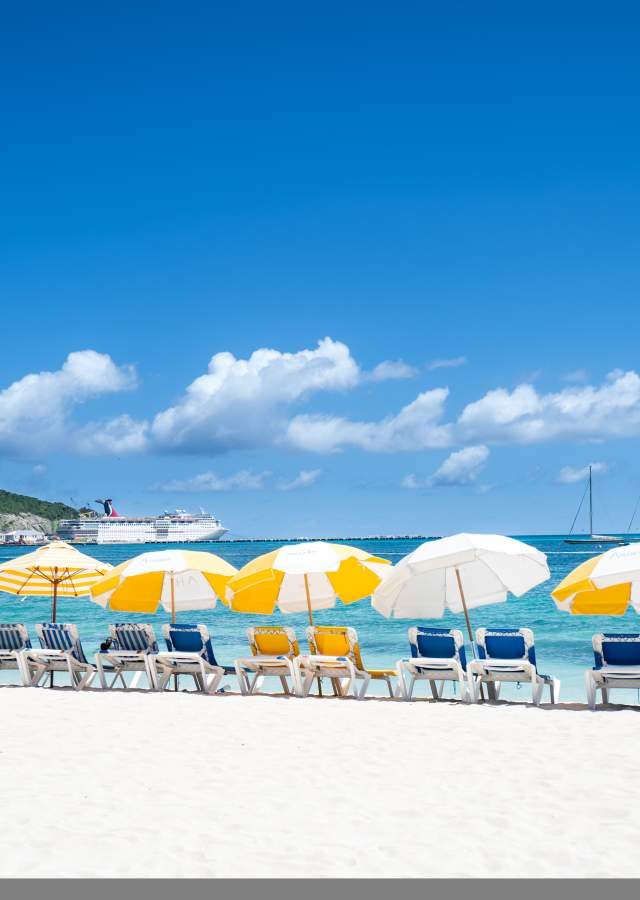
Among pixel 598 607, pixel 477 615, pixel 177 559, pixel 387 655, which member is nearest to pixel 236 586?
pixel 177 559

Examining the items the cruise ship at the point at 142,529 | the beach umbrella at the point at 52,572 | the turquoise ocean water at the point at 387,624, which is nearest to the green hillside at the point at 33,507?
the cruise ship at the point at 142,529

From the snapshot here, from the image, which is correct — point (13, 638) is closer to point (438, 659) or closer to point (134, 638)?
point (134, 638)

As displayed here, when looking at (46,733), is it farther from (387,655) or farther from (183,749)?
(387,655)

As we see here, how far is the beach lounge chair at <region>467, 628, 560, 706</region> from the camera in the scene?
330 inches

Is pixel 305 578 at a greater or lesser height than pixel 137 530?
lesser

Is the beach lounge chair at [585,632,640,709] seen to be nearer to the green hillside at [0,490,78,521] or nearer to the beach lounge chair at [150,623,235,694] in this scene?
the beach lounge chair at [150,623,235,694]

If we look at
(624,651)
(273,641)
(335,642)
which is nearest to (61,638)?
(273,641)

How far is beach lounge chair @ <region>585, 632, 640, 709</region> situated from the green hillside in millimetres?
183731

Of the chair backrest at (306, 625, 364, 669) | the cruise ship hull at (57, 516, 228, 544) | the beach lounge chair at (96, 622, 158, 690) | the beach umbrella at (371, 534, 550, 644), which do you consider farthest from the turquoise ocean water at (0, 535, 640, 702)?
the cruise ship hull at (57, 516, 228, 544)

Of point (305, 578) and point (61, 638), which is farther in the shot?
point (305, 578)

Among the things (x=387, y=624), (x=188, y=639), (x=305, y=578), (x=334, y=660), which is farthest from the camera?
(x=387, y=624)

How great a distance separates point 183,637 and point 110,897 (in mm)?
6147

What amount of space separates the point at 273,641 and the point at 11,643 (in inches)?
125

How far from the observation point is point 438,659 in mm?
8609
